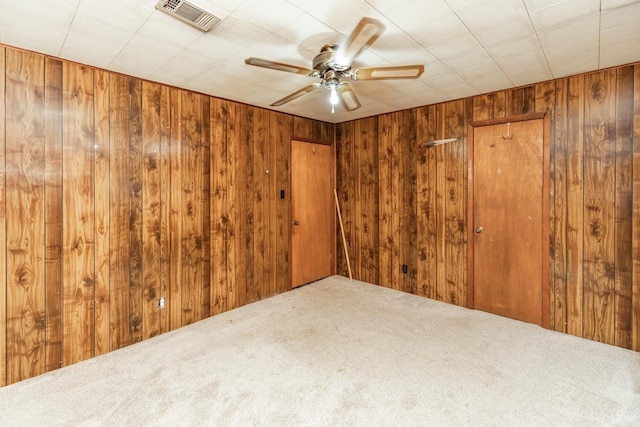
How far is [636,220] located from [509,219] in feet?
3.08

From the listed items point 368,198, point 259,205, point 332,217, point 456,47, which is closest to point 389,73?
point 456,47

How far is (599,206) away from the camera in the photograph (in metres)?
2.73

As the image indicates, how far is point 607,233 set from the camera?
8.86ft

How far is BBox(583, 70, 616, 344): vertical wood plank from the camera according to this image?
8.77 feet

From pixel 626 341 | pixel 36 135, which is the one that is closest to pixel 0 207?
pixel 36 135

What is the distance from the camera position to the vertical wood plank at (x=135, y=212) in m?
2.77

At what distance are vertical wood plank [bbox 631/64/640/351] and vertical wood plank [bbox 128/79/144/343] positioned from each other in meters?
4.25

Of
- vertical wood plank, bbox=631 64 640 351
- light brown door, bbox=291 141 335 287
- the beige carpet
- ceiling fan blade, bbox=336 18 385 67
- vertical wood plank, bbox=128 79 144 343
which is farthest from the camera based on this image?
light brown door, bbox=291 141 335 287

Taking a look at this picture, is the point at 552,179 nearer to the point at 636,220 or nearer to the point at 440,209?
the point at 636,220

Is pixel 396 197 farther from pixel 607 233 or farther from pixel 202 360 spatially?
A: pixel 202 360

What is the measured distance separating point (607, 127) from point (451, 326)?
2256 mm

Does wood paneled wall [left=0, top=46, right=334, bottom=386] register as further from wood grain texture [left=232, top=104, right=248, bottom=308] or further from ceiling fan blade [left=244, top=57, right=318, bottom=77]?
ceiling fan blade [left=244, top=57, right=318, bottom=77]

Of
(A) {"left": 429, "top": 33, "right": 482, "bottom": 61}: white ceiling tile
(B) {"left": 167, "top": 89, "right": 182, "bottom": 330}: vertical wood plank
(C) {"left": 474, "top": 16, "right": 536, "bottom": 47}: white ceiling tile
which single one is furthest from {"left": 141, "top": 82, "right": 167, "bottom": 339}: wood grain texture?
(C) {"left": 474, "top": 16, "right": 536, "bottom": 47}: white ceiling tile

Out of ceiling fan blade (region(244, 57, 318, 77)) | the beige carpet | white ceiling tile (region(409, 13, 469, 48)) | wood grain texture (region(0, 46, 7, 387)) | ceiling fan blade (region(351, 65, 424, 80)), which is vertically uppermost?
white ceiling tile (region(409, 13, 469, 48))
